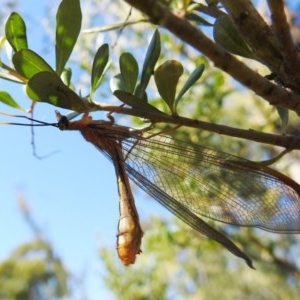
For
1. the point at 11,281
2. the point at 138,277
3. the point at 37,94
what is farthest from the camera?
the point at 11,281

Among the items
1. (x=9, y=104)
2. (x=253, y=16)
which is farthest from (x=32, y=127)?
(x=253, y=16)

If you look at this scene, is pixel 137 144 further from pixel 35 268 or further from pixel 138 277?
pixel 35 268

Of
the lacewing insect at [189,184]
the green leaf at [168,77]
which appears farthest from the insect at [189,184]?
the green leaf at [168,77]

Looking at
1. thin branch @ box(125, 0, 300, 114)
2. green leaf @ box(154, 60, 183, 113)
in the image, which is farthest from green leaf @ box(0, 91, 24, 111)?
thin branch @ box(125, 0, 300, 114)

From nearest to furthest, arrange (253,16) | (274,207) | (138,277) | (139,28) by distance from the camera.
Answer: (253,16)
(274,207)
(139,28)
(138,277)

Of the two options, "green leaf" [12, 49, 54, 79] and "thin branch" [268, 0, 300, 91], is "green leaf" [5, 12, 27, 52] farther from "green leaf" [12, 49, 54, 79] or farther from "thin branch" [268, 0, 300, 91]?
"thin branch" [268, 0, 300, 91]

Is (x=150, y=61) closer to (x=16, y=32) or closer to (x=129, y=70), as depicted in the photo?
(x=129, y=70)

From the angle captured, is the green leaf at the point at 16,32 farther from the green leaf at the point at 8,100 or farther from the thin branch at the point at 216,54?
the thin branch at the point at 216,54
